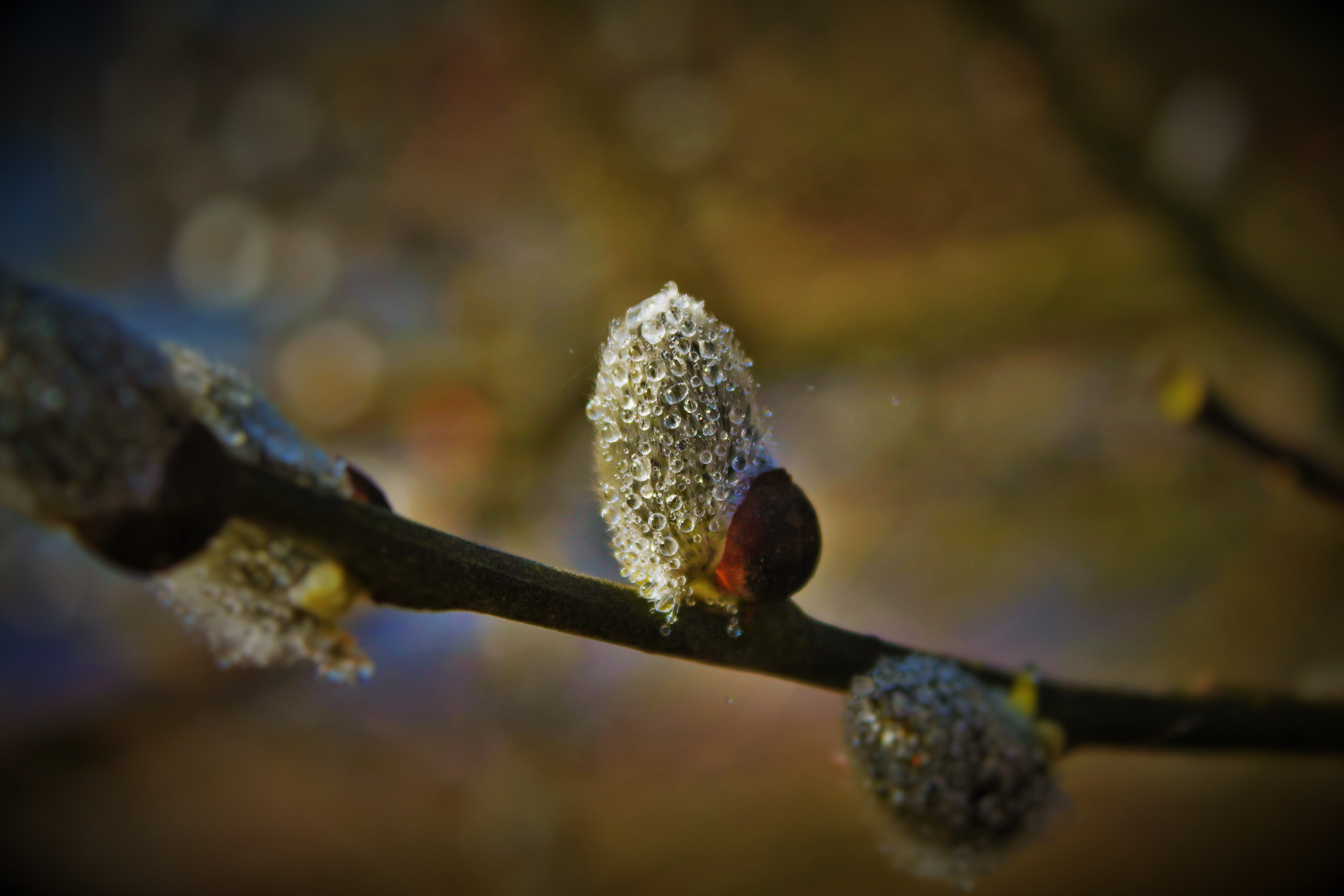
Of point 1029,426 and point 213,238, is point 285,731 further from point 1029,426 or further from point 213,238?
point 1029,426

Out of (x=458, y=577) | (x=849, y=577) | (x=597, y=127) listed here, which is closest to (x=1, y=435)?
(x=458, y=577)

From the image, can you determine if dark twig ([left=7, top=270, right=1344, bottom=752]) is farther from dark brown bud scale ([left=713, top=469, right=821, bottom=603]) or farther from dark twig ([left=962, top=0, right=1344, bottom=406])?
dark twig ([left=962, top=0, right=1344, bottom=406])

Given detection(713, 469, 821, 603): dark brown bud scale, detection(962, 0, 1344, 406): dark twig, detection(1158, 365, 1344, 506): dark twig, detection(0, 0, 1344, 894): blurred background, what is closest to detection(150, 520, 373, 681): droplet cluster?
detection(713, 469, 821, 603): dark brown bud scale

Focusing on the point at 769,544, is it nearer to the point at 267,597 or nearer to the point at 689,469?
the point at 689,469

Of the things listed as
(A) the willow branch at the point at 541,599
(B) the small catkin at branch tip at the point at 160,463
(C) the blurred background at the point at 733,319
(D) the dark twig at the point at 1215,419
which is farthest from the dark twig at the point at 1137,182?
(B) the small catkin at branch tip at the point at 160,463

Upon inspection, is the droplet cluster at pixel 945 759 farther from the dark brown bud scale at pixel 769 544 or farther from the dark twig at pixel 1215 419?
the dark twig at pixel 1215 419
